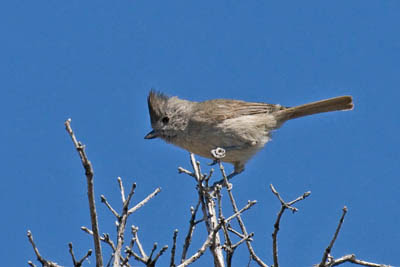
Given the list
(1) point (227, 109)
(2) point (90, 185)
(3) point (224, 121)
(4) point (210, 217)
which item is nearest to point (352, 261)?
(4) point (210, 217)

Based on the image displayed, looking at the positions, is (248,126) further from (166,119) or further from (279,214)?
(279,214)

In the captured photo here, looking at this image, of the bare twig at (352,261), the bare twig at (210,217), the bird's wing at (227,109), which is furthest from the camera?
the bird's wing at (227,109)

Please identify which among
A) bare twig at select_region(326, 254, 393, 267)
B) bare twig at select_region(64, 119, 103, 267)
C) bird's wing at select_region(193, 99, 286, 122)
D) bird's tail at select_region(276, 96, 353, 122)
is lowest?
bare twig at select_region(64, 119, 103, 267)

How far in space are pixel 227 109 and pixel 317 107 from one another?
1.22 m

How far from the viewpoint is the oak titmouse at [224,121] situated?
7.16m

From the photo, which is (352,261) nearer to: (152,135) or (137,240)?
(137,240)

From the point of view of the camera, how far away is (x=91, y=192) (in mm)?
3129

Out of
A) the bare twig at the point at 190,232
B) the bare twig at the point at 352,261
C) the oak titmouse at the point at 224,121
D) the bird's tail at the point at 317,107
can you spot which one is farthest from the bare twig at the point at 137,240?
the bird's tail at the point at 317,107

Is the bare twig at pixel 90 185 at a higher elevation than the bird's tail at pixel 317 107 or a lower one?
lower

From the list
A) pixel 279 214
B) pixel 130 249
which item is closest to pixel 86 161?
pixel 130 249

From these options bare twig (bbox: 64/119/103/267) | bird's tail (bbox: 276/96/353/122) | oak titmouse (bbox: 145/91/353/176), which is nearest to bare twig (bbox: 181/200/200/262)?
bare twig (bbox: 64/119/103/267)

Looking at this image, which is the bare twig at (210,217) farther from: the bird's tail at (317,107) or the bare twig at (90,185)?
the bird's tail at (317,107)

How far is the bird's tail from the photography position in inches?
302

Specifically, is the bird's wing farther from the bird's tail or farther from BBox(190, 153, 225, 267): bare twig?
BBox(190, 153, 225, 267): bare twig
